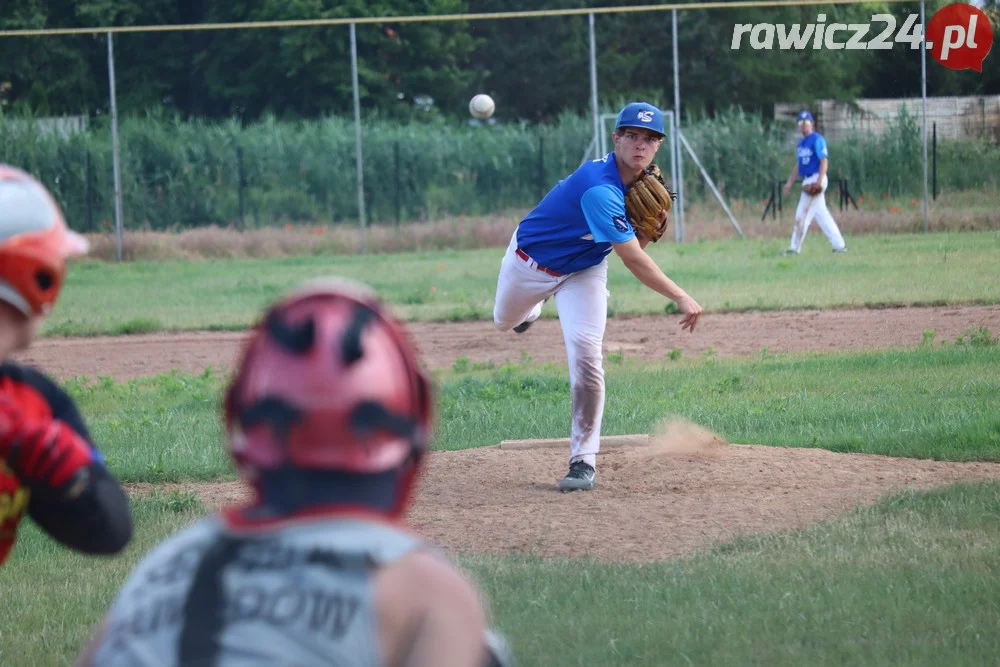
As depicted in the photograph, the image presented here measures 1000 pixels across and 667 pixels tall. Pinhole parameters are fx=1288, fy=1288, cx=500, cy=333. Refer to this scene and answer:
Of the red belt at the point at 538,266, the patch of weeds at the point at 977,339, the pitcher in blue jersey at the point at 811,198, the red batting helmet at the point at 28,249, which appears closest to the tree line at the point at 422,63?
the pitcher in blue jersey at the point at 811,198

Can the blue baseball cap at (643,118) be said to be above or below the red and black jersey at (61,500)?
above

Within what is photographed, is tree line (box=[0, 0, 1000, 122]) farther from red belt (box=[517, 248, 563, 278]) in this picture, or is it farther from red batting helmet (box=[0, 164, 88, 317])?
red batting helmet (box=[0, 164, 88, 317])

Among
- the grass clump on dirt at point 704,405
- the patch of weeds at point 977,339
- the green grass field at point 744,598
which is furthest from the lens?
the patch of weeds at point 977,339

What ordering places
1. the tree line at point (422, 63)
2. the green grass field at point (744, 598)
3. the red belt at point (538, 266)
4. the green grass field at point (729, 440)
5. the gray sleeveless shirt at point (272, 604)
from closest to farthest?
the gray sleeveless shirt at point (272, 604)
the green grass field at point (744, 598)
the green grass field at point (729, 440)
the red belt at point (538, 266)
the tree line at point (422, 63)

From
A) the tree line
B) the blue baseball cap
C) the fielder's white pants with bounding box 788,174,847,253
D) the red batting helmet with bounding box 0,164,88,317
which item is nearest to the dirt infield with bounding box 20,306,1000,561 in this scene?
the blue baseball cap

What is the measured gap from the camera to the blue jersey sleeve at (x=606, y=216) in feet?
22.4

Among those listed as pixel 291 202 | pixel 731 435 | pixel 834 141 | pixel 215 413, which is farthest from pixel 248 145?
pixel 731 435

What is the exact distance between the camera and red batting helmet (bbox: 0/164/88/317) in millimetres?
2320

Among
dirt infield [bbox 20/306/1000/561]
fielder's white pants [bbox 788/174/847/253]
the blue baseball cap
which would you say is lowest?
dirt infield [bbox 20/306/1000/561]

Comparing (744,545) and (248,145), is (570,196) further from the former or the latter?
(248,145)

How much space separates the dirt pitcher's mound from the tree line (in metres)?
23.7

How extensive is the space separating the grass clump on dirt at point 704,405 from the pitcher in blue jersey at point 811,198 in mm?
8347

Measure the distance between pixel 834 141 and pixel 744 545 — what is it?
21.5 m

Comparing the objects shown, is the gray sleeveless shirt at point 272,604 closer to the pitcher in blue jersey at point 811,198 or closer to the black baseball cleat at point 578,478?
the black baseball cleat at point 578,478
